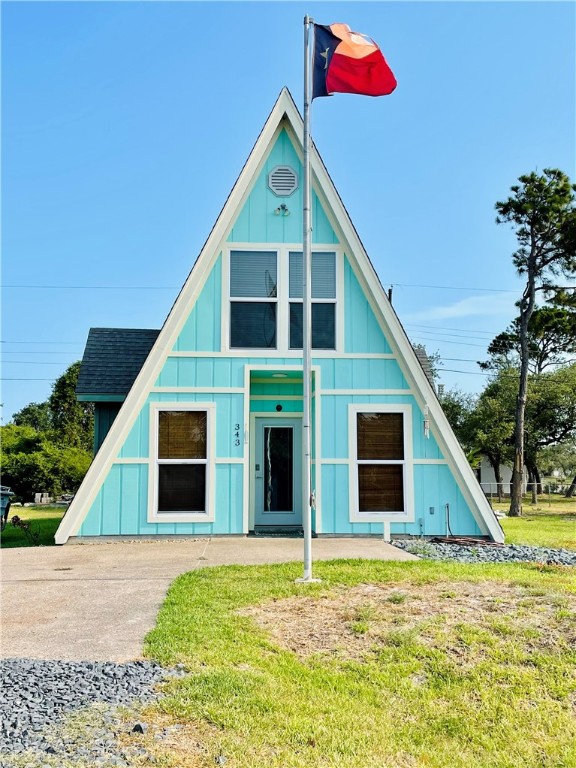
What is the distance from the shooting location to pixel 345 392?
36.9ft

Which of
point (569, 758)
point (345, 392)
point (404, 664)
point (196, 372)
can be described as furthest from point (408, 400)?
point (569, 758)

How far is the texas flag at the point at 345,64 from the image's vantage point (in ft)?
27.1

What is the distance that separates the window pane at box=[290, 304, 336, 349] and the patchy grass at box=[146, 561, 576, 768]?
537cm

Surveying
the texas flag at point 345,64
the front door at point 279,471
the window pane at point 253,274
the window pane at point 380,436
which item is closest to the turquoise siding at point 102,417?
the front door at point 279,471

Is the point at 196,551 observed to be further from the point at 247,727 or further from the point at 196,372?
the point at 247,727

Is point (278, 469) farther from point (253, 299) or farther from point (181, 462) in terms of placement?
point (253, 299)

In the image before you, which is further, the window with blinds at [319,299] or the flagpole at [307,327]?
the window with blinds at [319,299]

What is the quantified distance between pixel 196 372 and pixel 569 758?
28.4 ft

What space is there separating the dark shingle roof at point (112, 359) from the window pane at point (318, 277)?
375 centimetres

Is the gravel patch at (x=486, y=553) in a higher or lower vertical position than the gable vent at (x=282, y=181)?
lower

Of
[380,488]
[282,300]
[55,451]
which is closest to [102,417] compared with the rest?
[282,300]

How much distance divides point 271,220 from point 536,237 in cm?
1715

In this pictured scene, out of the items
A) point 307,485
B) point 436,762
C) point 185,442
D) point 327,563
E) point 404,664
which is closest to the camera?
point 436,762

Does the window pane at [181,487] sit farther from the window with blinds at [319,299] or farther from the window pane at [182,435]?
the window with blinds at [319,299]
